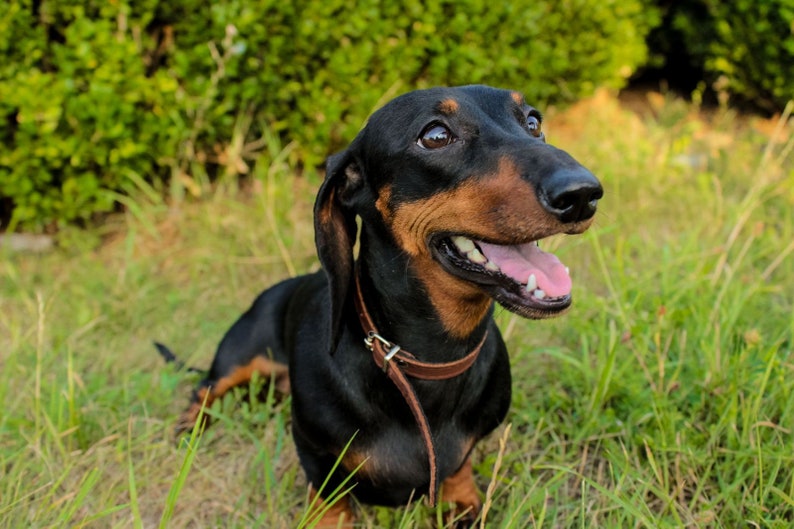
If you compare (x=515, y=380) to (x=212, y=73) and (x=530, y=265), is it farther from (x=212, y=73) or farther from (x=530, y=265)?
(x=212, y=73)

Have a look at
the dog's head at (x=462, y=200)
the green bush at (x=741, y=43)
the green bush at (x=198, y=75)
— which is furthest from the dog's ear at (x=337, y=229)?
the green bush at (x=741, y=43)

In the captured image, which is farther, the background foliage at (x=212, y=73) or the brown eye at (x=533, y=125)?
the background foliage at (x=212, y=73)

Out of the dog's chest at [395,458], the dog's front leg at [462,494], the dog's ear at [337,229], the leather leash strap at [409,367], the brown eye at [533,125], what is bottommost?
the dog's front leg at [462,494]

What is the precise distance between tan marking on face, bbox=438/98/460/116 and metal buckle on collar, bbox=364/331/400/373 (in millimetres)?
698

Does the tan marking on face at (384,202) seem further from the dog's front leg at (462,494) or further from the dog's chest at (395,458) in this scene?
the dog's front leg at (462,494)

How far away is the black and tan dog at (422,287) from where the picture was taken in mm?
1910

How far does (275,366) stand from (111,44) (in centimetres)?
220

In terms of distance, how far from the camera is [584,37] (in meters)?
5.67

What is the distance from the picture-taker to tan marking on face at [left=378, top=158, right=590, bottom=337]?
5.80ft

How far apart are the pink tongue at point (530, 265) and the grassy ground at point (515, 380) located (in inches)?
17.9

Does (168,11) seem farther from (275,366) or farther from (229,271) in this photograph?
(275,366)

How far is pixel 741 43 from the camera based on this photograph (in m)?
6.08

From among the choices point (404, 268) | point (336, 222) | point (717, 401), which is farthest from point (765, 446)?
point (336, 222)

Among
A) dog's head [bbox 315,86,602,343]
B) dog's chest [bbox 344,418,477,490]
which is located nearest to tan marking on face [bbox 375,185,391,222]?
dog's head [bbox 315,86,602,343]
